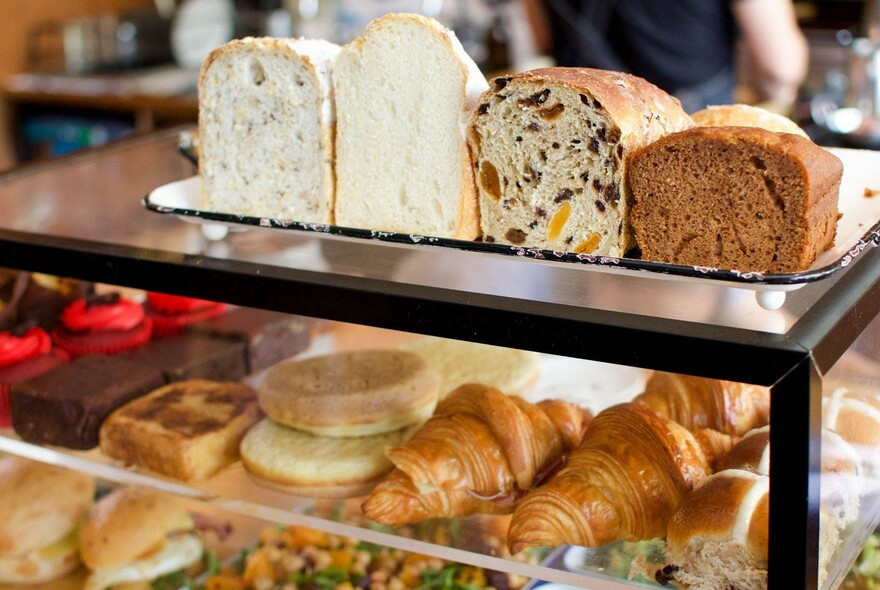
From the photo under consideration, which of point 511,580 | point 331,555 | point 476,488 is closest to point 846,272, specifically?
point 476,488

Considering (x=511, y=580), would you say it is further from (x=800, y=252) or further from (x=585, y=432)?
(x=800, y=252)

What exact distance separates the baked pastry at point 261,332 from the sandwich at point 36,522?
0.41 meters

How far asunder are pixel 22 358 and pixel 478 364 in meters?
0.70

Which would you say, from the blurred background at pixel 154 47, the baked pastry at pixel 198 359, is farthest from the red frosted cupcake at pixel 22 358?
the blurred background at pixel 154 47

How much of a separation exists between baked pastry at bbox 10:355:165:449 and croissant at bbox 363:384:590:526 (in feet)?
1.52

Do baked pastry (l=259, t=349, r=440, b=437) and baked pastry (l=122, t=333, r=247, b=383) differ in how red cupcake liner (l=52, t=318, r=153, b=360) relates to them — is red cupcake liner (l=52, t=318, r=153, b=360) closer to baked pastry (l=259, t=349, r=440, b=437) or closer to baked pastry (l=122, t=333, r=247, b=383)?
baked pastry (l=122, t=333, r=247, b=383)

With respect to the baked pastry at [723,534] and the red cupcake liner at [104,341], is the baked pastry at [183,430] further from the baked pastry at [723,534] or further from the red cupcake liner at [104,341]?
the baked pastry at [723,534]

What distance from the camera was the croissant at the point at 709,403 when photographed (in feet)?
3.76

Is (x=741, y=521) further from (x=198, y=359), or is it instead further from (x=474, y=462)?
(x=198, y=359)

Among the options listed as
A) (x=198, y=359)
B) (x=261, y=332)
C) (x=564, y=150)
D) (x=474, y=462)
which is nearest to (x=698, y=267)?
(x=564, y=150)

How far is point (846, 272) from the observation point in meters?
0.97

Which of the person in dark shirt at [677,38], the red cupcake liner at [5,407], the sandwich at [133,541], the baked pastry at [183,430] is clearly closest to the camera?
the baked pastry at [183,430]

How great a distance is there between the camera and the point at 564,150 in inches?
40.7

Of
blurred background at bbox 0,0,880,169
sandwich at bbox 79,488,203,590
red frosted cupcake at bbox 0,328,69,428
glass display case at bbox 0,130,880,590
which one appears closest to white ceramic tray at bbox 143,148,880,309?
glass display case at bbox 0,130,880,590
